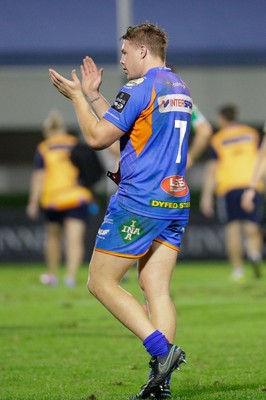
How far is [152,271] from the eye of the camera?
7.34 meters

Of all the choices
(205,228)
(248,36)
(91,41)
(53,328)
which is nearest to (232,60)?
(248,36)

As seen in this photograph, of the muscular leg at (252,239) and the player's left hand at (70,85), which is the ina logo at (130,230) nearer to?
the player's left hand at (70,85)

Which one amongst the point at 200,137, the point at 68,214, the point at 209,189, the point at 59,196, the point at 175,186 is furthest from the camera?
the point at 209,189

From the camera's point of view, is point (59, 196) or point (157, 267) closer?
point (157, 267)

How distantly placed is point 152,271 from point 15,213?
15.0 m

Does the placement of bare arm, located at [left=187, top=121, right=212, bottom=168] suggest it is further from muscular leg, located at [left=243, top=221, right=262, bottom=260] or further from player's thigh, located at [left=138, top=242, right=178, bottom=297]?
muscular leg, located at [left=243, top=221, right=262, bottom=260]

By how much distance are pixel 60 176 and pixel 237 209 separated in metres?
2.65

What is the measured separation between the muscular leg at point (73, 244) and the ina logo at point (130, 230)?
9.90 metres

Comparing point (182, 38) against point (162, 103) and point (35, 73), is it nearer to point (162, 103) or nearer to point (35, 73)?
point (35, 73)

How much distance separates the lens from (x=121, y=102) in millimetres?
7004

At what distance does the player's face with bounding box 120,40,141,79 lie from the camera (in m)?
7.26

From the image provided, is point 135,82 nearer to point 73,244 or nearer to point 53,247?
point 73,244

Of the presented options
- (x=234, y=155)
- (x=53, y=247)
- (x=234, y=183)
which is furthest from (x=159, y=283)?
(x=234, y=155)

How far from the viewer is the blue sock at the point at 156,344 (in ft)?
22.9
